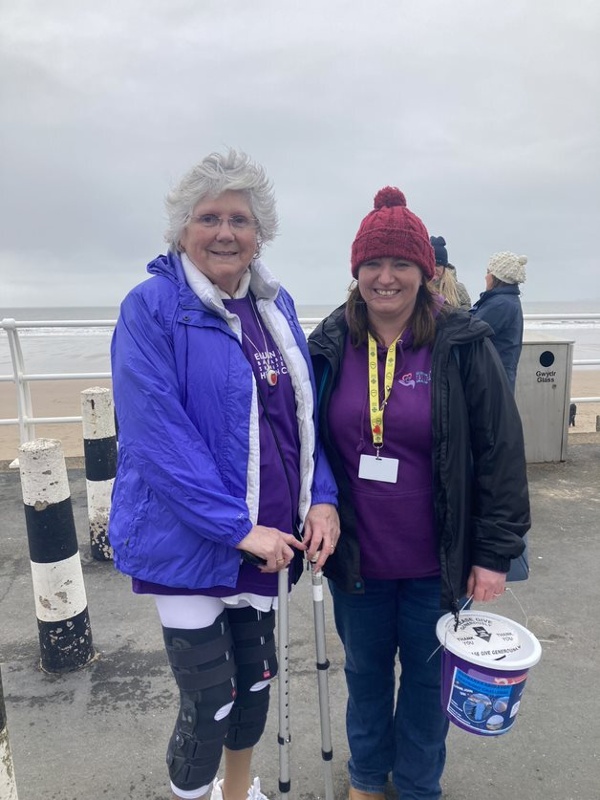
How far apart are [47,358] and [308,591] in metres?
18.8

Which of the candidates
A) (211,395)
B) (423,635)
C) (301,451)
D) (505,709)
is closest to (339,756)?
(423,635)

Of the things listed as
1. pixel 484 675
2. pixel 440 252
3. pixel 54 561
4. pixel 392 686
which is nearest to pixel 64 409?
pixel 440 252

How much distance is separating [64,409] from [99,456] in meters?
10.3

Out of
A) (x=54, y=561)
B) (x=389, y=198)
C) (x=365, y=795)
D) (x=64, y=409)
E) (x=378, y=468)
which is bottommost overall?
(x=64, y=409)

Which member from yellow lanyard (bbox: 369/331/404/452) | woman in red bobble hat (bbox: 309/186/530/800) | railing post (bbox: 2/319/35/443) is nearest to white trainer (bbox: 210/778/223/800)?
woman in red bobble hat (bbox: 309/186/530/800)

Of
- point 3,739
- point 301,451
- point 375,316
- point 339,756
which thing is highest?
point 375,316

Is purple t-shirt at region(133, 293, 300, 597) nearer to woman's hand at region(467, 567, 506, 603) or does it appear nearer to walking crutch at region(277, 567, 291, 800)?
walking crutch at region(277, 567, 291, 800)

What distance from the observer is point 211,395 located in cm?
183

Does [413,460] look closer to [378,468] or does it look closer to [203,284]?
[378,468]

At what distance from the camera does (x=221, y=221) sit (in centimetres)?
194

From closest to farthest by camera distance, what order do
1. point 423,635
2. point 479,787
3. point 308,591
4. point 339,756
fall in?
point 423,635
point 479,787
point 339,756
point 308,591

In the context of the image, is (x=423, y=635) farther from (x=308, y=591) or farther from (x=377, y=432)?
(x=308, y=591)

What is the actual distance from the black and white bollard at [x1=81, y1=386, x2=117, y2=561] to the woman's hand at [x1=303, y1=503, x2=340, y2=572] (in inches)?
97.4

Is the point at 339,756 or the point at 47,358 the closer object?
the point at 339,756
